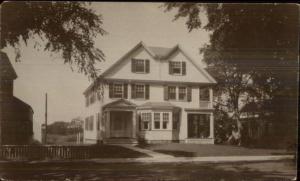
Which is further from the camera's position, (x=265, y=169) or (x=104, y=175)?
(x=265, y=169)

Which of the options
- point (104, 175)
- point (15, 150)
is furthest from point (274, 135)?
point (15, 150)

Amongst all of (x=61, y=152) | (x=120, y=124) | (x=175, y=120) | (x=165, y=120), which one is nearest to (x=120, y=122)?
(x=120, y=124)

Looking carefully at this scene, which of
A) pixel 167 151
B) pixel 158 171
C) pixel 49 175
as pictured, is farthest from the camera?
pixel 167 151

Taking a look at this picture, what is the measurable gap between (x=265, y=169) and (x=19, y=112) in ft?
18.7

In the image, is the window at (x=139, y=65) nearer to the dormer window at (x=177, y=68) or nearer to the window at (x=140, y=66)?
the window at (x=140, y=66)

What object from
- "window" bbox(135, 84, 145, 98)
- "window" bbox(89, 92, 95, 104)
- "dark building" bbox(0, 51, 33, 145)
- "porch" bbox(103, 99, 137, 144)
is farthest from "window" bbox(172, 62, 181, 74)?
"dark building" bbox(0, 51, 33, 145)

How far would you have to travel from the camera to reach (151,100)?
39.2 ft

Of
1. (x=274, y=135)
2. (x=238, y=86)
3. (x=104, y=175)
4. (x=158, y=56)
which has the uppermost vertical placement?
(x=158, y=56)

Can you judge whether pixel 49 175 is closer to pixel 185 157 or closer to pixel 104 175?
pixel 104 175

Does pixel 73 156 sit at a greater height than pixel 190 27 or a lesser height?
lesser

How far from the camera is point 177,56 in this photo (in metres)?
11.6

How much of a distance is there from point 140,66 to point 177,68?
4.01ft

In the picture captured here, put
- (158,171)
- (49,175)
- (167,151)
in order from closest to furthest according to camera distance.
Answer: (49,175) < (158,171) < (167,151)

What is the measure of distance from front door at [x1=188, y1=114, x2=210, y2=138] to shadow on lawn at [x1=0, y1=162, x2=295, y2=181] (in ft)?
3.63
